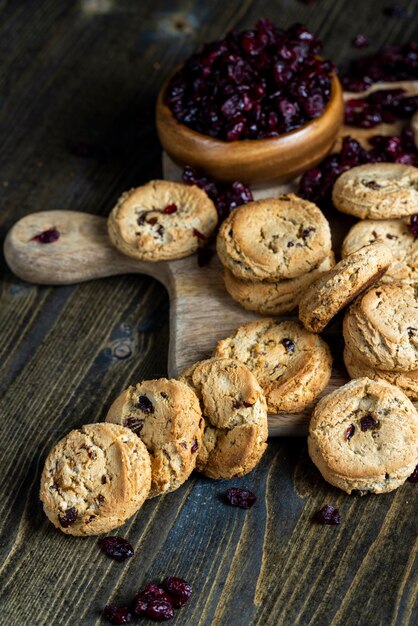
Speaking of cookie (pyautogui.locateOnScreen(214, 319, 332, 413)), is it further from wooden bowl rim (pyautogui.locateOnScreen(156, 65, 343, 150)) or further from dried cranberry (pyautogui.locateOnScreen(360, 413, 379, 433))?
wooden bowl rim (pyautogui.locateOnScreen(156, 65, 343, 150))

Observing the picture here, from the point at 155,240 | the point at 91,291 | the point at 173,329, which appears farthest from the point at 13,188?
the point at 173,329

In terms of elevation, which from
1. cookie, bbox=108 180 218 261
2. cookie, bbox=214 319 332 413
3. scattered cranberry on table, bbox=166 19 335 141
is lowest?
cookie, bbox=214 319 332 413

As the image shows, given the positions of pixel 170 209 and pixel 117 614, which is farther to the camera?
pixel 170 209

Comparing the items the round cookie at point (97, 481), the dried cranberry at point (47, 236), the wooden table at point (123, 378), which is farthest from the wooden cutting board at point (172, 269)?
the round cookie at point (97, 481)

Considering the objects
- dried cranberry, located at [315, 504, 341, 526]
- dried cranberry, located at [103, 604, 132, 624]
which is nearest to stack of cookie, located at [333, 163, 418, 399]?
dried cranberry, located at [315, 504, 341, 526]

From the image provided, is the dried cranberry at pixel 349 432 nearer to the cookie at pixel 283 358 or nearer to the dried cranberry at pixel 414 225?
the cookie at pixel 283 358

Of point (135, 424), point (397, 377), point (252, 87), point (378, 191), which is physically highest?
point (252, 87)

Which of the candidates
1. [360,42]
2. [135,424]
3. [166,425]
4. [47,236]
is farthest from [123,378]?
[360,42]

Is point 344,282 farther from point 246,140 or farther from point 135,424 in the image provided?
point 246,140
